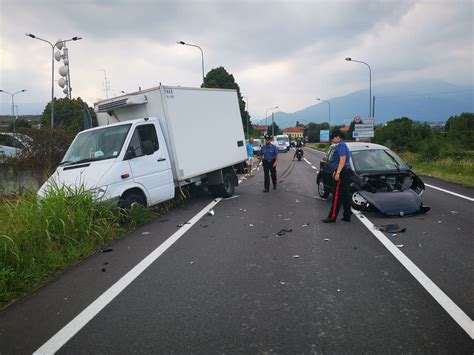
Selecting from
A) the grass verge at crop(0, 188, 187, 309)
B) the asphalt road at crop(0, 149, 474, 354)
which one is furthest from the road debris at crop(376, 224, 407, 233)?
the grass verge at crop(0, 188, 187, 309)

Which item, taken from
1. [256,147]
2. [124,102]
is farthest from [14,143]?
[256,147]

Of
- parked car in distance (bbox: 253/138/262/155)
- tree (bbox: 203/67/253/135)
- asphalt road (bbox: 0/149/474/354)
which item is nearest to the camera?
asphalt road (bbox: 0/149/474/354)

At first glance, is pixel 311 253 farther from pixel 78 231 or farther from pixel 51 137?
pixel 51 137

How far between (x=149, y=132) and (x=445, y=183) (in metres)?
11.1

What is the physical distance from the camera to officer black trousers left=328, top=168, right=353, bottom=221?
25.7ft

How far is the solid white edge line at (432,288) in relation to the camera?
3.50 metres

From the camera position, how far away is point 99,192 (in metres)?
7.27

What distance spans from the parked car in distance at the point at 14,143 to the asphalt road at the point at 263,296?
6.29 meters

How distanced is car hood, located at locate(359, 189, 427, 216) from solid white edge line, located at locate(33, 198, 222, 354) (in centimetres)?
426

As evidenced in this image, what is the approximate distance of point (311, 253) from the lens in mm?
5754

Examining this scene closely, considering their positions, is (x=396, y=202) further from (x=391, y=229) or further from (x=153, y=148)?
(x=153, y=148)

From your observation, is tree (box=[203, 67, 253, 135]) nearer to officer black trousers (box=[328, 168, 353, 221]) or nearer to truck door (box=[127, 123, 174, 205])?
truck door (box=[127, 123, 174, 205])

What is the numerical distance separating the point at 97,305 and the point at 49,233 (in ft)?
7.62

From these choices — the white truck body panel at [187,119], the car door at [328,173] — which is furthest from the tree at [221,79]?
the car door at [328,173]
